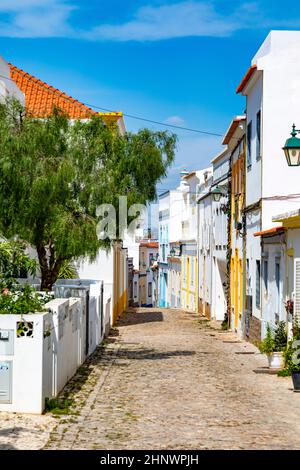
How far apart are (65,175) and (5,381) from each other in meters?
5.52

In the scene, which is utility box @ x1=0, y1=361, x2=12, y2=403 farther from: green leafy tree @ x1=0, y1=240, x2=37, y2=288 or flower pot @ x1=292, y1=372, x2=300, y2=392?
green leafy tree @ x1=0, y1=240, x2=37, y2=288

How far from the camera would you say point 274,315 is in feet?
62.1

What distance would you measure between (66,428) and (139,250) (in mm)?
66421

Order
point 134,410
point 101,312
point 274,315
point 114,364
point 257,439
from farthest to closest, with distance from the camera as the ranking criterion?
point 101,312
point 274,315
point 114,364
point 134,410
point 257,439

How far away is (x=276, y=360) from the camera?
16375mm

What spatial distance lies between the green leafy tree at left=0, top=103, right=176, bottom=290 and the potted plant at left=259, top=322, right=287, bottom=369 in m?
3.92

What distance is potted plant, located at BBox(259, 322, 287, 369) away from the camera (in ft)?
53.2

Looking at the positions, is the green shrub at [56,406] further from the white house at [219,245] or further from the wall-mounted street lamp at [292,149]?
the white house at [219,245]

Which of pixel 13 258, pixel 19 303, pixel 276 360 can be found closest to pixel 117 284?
pixel 13 258

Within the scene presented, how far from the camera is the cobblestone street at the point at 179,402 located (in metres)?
9.54

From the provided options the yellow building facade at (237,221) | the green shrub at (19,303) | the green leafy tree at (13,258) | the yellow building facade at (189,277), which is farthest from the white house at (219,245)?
the green shrub at (19,303)

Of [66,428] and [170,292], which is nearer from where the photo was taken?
[66,428]

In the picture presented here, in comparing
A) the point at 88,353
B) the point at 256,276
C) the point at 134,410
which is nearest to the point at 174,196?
the point at 256,276

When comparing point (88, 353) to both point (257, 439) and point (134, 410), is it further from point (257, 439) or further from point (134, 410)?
point (257, 439)
